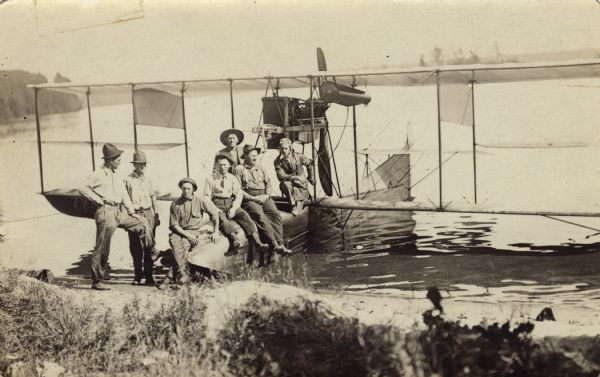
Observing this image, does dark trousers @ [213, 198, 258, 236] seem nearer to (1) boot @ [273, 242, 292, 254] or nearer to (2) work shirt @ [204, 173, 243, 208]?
(2) work shirt @ [204, 173, 243, 208]

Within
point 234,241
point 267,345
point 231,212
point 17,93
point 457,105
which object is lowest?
point 267,345

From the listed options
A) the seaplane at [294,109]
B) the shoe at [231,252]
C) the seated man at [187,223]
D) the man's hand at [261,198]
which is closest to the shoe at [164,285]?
the seated man at [187,223]

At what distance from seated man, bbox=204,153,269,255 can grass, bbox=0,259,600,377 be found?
1.45 m

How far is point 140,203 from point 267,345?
2598mm

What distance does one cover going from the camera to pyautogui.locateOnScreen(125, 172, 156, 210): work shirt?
651 centimetres

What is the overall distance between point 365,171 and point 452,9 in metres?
6.06

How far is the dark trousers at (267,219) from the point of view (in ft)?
23.5

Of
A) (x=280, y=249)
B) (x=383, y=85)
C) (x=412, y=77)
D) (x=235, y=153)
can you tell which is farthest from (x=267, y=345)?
(x=383, y=85)

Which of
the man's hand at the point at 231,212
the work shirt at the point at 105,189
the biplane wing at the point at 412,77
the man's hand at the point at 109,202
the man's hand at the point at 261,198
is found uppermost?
the biplane wing at the point at 412,77

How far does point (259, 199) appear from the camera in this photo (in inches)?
288

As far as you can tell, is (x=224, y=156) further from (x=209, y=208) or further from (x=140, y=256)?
(x=140, y=256)

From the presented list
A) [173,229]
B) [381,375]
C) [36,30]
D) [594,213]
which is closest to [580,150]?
[594,213]

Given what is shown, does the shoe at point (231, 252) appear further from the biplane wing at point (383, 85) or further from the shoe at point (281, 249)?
the biplane wing at point (383, 85)

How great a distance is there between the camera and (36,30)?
19.3 feet
